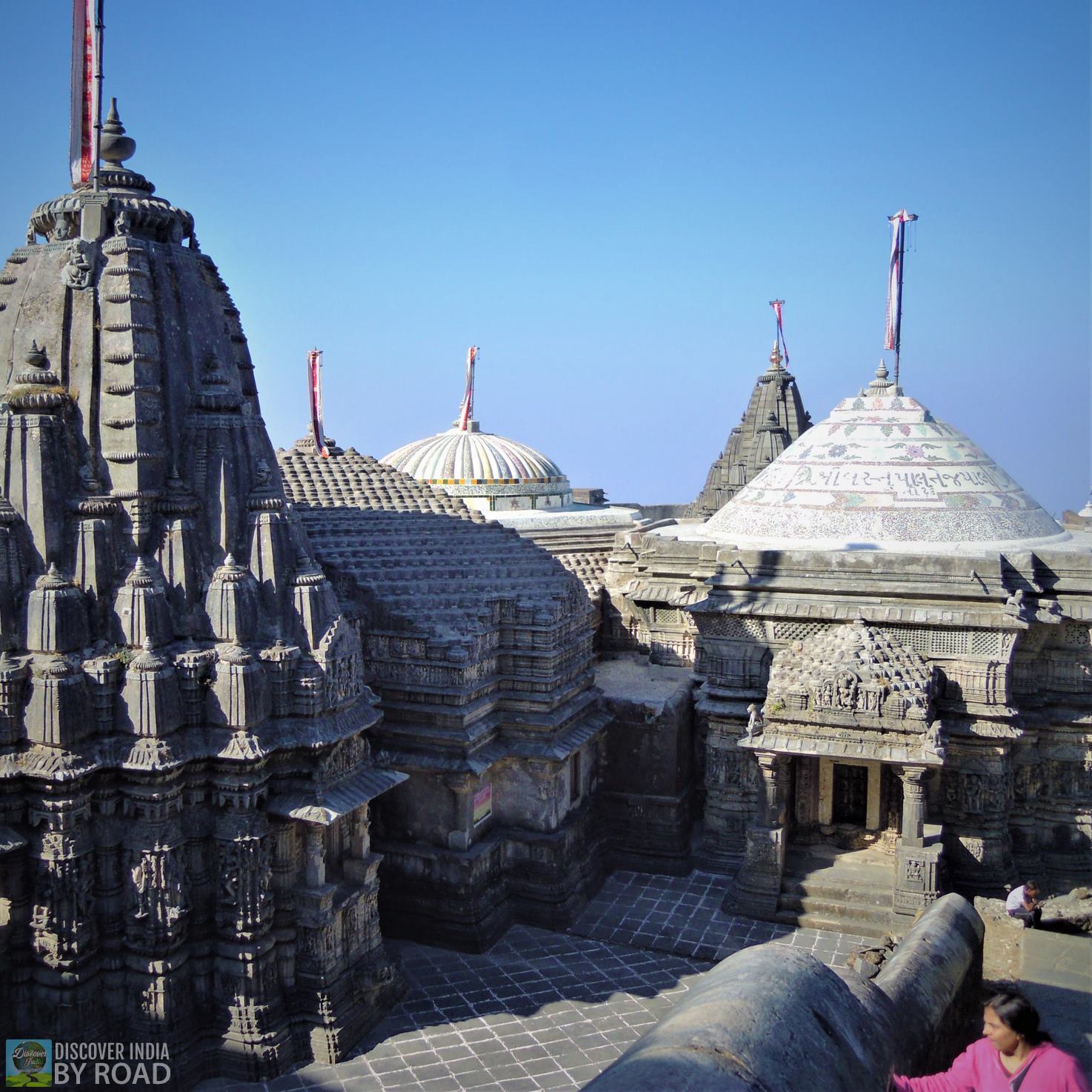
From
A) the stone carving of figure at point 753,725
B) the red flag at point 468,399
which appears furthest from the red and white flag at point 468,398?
the stone carving of figure at point 753,725

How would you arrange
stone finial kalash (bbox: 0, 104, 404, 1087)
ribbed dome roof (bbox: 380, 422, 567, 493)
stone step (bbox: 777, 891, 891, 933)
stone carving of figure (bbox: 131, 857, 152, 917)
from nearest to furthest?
stone finial kalash (bbox: 0, 104, 404, 1087) < stone carving of figure (bbox: 131, 857, 152, 917) < stone step (bbox: 777, 891, 891, 933) < ribbed dome roof (bbox: 380, 422, 567, 493)

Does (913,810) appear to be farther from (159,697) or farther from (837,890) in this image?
(159,697)

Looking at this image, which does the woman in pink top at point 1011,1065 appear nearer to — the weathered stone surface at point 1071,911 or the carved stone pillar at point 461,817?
the weathered stone surface at point 1071,911

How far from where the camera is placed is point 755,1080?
4.60 m

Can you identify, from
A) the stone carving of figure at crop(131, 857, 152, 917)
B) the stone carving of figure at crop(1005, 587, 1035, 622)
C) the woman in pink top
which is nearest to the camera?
the woman in pink top

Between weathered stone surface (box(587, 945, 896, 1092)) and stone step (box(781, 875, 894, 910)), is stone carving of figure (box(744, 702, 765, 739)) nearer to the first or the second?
stone step (box(781, 875, 894, 910))

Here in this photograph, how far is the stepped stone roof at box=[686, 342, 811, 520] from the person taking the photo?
30875 mm

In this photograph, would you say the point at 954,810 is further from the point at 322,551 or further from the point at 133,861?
the point at 133,861

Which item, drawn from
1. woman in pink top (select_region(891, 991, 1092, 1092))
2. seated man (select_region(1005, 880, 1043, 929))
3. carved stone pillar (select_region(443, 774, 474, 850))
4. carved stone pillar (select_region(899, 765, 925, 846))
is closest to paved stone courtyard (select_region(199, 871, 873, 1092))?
carved stone pillar (select_region(443, 774, 474, 850))

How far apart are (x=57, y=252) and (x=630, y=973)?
10310mm

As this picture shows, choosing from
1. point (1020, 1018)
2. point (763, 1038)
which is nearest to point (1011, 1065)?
point (1020, 1018)

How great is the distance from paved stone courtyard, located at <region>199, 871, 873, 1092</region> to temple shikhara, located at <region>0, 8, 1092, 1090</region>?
320 mm

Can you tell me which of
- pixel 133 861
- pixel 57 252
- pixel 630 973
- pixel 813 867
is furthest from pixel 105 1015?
pixel 813 867

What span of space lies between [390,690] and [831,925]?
21.3 ft
